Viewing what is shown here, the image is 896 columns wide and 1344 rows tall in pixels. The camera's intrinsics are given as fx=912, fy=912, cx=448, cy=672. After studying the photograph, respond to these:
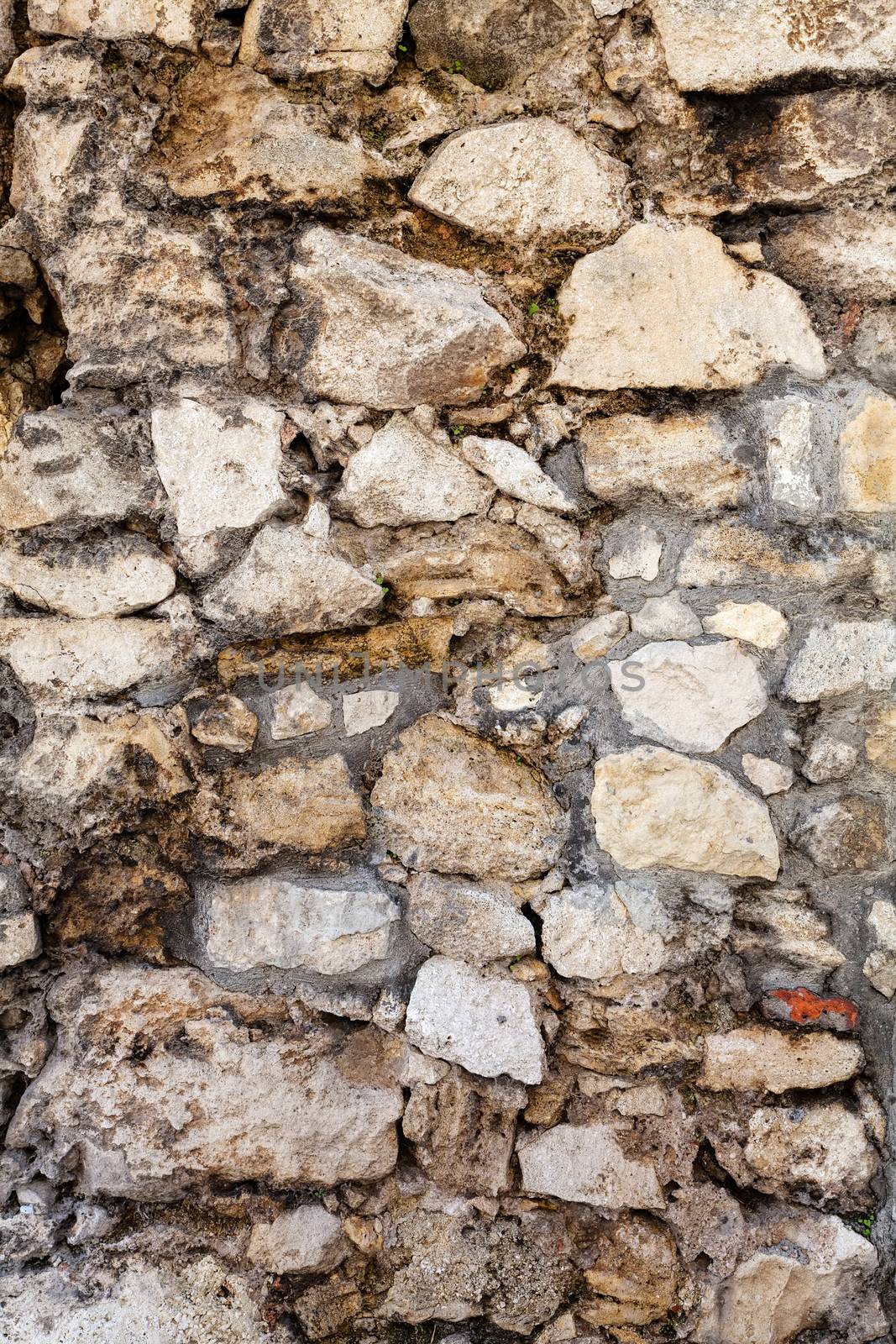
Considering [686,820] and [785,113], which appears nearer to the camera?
[785,113]

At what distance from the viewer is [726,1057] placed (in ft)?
5.43

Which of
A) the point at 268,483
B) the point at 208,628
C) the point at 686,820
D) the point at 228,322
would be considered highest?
the point at 228,322

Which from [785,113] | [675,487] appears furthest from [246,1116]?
[785,113]

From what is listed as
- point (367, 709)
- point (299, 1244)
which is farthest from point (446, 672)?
point (299, 1244)

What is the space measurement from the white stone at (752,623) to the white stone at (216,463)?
0.80 meters

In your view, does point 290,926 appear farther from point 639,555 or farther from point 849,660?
point 849,660

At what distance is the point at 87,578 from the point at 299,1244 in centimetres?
124

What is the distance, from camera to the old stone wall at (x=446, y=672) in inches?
60.4

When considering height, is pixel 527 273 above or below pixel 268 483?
above

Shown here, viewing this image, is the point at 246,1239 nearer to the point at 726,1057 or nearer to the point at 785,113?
the point at 726,1057

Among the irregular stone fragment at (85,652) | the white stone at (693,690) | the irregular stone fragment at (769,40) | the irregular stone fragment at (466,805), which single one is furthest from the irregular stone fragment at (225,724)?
the irregular stone fragment at (769,40)

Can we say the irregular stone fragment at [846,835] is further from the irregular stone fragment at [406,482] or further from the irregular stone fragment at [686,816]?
the irregular stone fragment at [406,482]

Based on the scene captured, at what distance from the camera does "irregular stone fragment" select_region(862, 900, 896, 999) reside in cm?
163

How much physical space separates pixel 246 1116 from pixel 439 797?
669 mm
